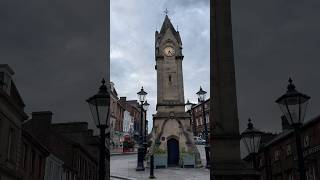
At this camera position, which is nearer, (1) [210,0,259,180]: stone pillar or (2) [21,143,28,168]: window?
(1) [210,0,259,180]: stone pillar

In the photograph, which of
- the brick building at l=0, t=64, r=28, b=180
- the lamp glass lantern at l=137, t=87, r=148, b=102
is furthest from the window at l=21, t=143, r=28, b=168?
the lamp glass lantern at l=137, t=87, r=148, b=102

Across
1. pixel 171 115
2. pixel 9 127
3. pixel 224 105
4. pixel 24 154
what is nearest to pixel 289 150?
pixel 24 154

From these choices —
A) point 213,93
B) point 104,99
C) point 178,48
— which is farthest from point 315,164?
point 178,48

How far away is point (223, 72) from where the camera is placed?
12391mm

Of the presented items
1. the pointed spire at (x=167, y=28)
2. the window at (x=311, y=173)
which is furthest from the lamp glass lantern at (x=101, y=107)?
the pointed spire at (x=167, y=28)

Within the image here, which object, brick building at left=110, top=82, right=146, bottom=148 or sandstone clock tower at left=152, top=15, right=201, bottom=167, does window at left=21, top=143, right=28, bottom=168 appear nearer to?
sandstone clock tower at left=152, top=15, right=201, bottom=167

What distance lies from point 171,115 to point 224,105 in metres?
52.4

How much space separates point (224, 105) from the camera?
12180 millimetres

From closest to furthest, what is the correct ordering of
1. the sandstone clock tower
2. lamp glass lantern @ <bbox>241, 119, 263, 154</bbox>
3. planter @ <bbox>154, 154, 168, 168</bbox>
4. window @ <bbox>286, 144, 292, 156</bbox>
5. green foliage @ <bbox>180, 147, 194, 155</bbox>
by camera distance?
lamp glass lantern @ <bbox>241, 119, 263, 154</bbox>
window @ <bbox>286, 144, 292, 156</bbox>
planter @ <bbox>154, 154, 168, 168</bbox>
green foliage @ <bbox>180, 147, 194, 155</bbox>
the sandstone clock tower

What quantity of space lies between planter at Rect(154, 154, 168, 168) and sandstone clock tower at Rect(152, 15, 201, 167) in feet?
0.55

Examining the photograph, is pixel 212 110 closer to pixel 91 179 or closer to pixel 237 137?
pixel 237 137

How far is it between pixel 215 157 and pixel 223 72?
2.32 meters

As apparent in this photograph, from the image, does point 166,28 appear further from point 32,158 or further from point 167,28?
point 32,158

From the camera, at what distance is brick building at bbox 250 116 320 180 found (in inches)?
1230
